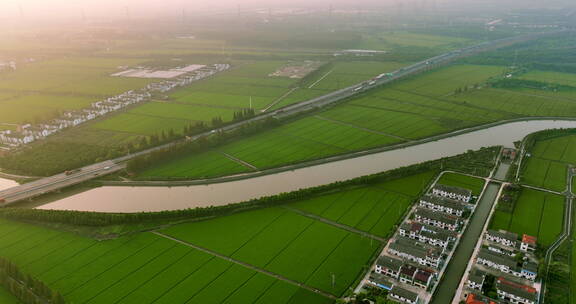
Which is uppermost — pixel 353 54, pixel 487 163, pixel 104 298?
pixel 353 54

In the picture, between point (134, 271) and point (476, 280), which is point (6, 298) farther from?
point (476, 280)

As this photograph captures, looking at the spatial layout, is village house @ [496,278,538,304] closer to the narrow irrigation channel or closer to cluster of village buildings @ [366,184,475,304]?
the narrow irrigation channel

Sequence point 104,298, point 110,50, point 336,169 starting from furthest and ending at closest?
point 110,50
point 336,169
point 104,298

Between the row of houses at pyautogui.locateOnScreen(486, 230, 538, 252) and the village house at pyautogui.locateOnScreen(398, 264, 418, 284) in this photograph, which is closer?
the village house at pyautogui.locateOnScreen(398, 264, 418, 284)

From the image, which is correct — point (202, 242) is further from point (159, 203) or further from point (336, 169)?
point (336, 169)

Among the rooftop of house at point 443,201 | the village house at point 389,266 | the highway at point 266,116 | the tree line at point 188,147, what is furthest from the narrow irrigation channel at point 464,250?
the highway at point 266,116

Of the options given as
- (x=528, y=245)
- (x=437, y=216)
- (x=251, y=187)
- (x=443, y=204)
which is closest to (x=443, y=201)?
(x=443, y=204)

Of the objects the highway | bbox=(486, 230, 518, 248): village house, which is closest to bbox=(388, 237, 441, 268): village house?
bbox=(486, 230, 518, 248): village house

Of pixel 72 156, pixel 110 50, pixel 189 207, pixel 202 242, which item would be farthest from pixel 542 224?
pixel 110 50
